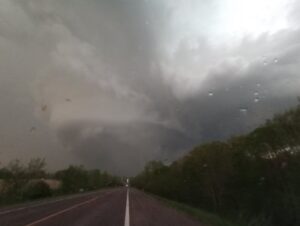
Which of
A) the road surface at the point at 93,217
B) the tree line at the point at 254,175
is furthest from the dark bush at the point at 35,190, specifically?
the road surface at the point at 93,217

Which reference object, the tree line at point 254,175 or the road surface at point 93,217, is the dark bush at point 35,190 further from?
the road surface at point 93,217

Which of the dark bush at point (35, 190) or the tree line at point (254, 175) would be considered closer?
the tree line at point (254, 175)

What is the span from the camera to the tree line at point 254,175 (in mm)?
42906

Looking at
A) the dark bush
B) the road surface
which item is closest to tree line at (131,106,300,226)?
the road surface

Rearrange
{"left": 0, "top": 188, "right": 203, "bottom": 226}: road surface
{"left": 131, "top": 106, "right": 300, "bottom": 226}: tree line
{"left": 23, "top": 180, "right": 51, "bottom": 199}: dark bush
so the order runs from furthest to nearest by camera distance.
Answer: {"left": 23, "top": 180, "right": 51, "bottom": 199}: dark bush
{"left": 131, "top": 106, "right": 300, "bottom": 226}: tree line
{"left": 0, "top": 188, "right": 203, "bottom": 226}: road surface

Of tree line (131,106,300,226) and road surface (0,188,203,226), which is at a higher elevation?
tree line (131,106,300,226)

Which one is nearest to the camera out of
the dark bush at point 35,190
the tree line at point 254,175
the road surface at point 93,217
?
the road surface at point 93,217

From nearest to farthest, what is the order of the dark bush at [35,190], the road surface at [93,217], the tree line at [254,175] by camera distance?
the road surface at [93,217] < the tree line at [254,175] < the dark bush at [35,190]

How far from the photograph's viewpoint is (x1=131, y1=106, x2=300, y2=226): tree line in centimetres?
4291

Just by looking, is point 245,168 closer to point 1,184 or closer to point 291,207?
point 291,207

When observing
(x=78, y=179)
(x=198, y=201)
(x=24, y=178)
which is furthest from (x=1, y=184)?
(x=78, y=179)

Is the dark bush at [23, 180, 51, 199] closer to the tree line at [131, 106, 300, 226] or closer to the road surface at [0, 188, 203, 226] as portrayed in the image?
the tree line at [131, 106, 300, 226]

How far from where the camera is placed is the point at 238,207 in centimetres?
6025

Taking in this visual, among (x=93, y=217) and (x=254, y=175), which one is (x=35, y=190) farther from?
(x=93, y=217)
